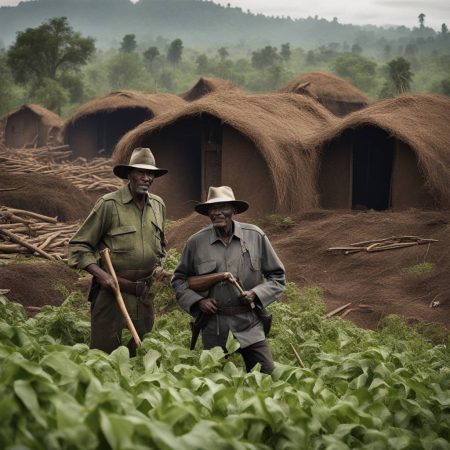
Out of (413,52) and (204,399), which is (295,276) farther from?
(413,52)

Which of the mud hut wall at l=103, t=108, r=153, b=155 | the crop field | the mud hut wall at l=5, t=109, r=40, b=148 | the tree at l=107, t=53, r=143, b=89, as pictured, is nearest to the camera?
the crop field

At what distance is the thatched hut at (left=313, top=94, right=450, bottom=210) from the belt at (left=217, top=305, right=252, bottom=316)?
901 centimetres

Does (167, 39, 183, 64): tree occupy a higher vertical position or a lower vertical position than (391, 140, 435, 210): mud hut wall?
higher

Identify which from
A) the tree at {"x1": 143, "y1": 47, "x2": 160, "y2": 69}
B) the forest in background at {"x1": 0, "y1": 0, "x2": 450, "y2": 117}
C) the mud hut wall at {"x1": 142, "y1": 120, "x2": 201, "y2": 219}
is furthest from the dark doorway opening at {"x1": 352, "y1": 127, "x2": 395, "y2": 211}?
the tree at {"x1": 143, "y1": 47, "x2": 160, "y2": 69}

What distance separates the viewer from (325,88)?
979 inches

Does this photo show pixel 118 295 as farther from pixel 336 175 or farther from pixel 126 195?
pixel 336 175

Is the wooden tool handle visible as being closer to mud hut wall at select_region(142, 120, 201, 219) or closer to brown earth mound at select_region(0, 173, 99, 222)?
mud hut wall at select_region(142, 120, 201, 219)

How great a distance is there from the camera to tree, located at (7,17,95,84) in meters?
42.3

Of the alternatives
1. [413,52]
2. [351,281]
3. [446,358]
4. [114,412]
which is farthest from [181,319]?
[413,52]

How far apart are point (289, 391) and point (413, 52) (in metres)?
104

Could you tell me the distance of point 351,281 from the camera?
1123 cm

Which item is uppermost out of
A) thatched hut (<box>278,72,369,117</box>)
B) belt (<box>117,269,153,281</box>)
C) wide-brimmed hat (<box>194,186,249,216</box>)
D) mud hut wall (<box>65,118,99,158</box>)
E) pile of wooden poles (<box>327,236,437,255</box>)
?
thatched hut (<box>278,72,369,117</box>)

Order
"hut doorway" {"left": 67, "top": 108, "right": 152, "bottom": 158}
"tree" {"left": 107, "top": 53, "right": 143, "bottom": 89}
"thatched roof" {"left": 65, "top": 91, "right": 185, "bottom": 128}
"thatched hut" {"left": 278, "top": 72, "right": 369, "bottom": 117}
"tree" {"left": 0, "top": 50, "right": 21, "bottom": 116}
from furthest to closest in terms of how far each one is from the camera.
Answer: "tree" {"left": 107, "top": 53, "right": 143, "bottom": 89}
"tree" {"left": 0, "top": 50, "right": 21, "bottom": 116}
"hut doorway" {"left": 67, "top": 108, "right": 152, "bottom": 158}
"thatched roof" {"left": 65, "top": 91, "right": 185, "bottom": 128}
"thatched hut" {"left": 278, "top": 72, "right": 369, "bottom": 117}

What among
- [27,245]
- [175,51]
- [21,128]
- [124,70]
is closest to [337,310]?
[27,245]
